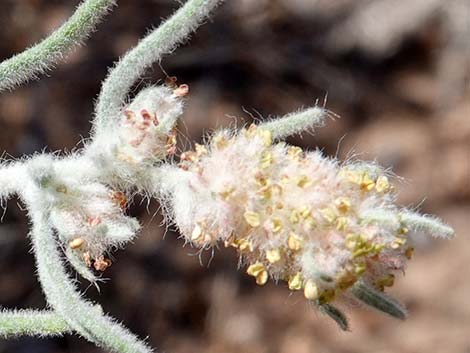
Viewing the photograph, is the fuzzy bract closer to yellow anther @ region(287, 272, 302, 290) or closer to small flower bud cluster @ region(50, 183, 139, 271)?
yellow anther @ region(287, 272, 302, 290)

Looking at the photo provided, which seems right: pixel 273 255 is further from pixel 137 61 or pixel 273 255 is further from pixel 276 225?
pixel 137 61

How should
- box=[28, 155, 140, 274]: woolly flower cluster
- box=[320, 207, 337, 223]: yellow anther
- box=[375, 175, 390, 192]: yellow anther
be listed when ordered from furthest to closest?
1. box=[28, 155, 140, 274]: woolly flower cluster
2. box=[375, 175, 390, 192]: yellow anther
3. box=[320, 207, 337, 223]: yellow anther

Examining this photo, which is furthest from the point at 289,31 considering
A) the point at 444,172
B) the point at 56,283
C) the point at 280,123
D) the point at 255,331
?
the point at 56,283

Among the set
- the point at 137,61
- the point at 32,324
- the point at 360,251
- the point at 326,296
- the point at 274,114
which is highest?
the point at 137,61

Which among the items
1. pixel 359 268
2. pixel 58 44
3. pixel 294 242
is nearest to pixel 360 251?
pixel 359 268

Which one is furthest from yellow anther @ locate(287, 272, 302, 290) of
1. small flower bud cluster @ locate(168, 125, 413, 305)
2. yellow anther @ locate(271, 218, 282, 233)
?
yellow anther @ locate(271, 218, 282, 233)

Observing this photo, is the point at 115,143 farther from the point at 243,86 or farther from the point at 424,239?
the point at 424,239
